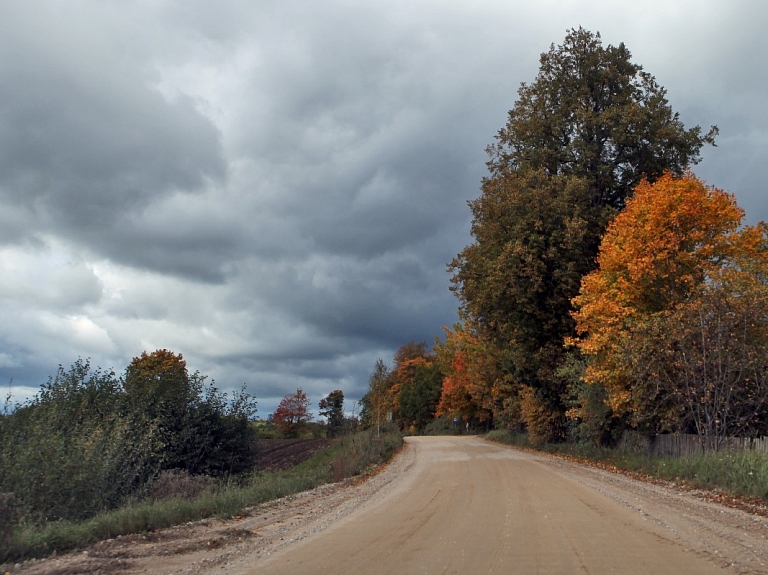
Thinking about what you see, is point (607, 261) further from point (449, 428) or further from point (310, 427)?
point (310, 427)

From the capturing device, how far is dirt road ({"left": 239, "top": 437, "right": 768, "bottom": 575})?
779cm

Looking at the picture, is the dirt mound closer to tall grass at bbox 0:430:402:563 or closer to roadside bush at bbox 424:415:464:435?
tall grass at bbox 0:430:402:563

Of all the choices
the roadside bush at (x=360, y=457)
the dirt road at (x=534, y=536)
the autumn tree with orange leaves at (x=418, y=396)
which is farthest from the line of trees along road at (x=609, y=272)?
the autumn tree with orange leaves at (x=418, y=396)

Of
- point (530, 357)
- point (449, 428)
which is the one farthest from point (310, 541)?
point (449, 428)

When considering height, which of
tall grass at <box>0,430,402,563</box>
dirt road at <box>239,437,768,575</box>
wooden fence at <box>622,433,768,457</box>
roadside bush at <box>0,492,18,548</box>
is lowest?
dirt road at <box>239,437,768,575</box>

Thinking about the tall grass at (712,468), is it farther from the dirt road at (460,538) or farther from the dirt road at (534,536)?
the dirt road at (534,536)

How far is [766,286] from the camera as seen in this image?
18.5 metres

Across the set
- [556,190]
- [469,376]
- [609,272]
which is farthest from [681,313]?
[469,376]

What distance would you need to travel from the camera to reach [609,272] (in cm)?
2212

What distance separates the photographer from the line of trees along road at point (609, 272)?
1820cm

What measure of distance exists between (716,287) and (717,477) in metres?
5.60

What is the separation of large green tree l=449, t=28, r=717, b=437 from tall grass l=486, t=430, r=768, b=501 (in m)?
6.87

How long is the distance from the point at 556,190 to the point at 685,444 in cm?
1266

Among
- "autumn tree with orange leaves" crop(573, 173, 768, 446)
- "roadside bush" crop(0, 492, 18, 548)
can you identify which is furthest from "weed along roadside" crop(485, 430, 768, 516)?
"roadside bush" crop(0, 492, 18, 548)
